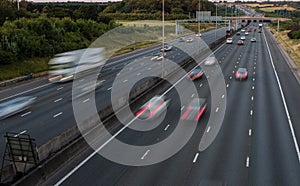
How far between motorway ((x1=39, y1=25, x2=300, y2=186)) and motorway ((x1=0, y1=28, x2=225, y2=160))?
225 inches

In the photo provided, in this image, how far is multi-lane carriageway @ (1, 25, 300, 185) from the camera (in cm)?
1928

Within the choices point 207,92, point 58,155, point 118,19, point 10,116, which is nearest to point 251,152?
point 58,155

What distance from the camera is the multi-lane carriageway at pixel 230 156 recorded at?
759 inches

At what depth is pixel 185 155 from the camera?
74.4ft

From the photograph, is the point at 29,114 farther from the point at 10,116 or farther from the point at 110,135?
the point at 110,135

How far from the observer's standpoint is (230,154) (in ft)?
74.9

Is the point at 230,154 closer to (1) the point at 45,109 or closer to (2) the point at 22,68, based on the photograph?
(1) the point at 45,109

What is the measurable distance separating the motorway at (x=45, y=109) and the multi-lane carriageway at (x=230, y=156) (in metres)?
1.28

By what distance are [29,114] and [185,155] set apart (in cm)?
1624

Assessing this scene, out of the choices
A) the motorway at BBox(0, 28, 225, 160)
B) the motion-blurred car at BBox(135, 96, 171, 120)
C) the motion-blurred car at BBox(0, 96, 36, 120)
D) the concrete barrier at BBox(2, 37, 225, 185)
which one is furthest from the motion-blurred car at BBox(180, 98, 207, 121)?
the motion-blurred car at BBox(0, 96, 36, 120)

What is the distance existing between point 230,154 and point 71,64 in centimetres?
3572

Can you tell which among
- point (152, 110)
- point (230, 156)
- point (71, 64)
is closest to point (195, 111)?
point (152, 110)

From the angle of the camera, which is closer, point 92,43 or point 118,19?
point 92,43

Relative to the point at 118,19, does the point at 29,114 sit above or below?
below
